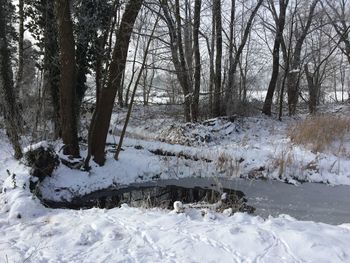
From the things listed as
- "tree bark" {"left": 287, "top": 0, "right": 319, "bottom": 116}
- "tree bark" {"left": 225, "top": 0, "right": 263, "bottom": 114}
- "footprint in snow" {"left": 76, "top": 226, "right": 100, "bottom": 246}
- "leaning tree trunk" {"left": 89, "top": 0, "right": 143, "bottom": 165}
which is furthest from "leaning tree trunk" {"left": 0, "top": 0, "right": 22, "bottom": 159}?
"tree bark" {"left": 287, "top": 0, "right": 319, "bottom": 116}

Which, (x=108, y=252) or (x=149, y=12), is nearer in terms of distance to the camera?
(x=108, y=252)

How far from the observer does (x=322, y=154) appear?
1171 cm

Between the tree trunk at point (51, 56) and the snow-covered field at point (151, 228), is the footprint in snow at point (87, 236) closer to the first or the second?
the snow-covered field at point (151, 228)

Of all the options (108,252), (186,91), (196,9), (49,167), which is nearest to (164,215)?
(108,252)

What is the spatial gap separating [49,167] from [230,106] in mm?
11372

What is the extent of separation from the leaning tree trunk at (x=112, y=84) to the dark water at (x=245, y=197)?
1.39 metres

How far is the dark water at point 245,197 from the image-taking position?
8.27 m

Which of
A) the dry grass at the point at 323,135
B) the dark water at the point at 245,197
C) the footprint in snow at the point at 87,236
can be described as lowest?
the dark water at the point at 245,197

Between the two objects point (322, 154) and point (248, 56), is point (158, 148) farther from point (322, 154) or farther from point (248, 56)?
point (248, 56)

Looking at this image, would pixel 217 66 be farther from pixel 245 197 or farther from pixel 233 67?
pixel 245 197

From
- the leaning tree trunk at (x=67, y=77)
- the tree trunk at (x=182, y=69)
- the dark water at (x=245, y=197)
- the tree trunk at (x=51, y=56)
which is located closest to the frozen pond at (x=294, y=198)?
the dark water at (x=245, y=197)

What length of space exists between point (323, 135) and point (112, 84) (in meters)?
6.30

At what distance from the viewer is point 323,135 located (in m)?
12.7

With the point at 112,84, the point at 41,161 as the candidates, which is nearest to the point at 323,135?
the point at 112,84
